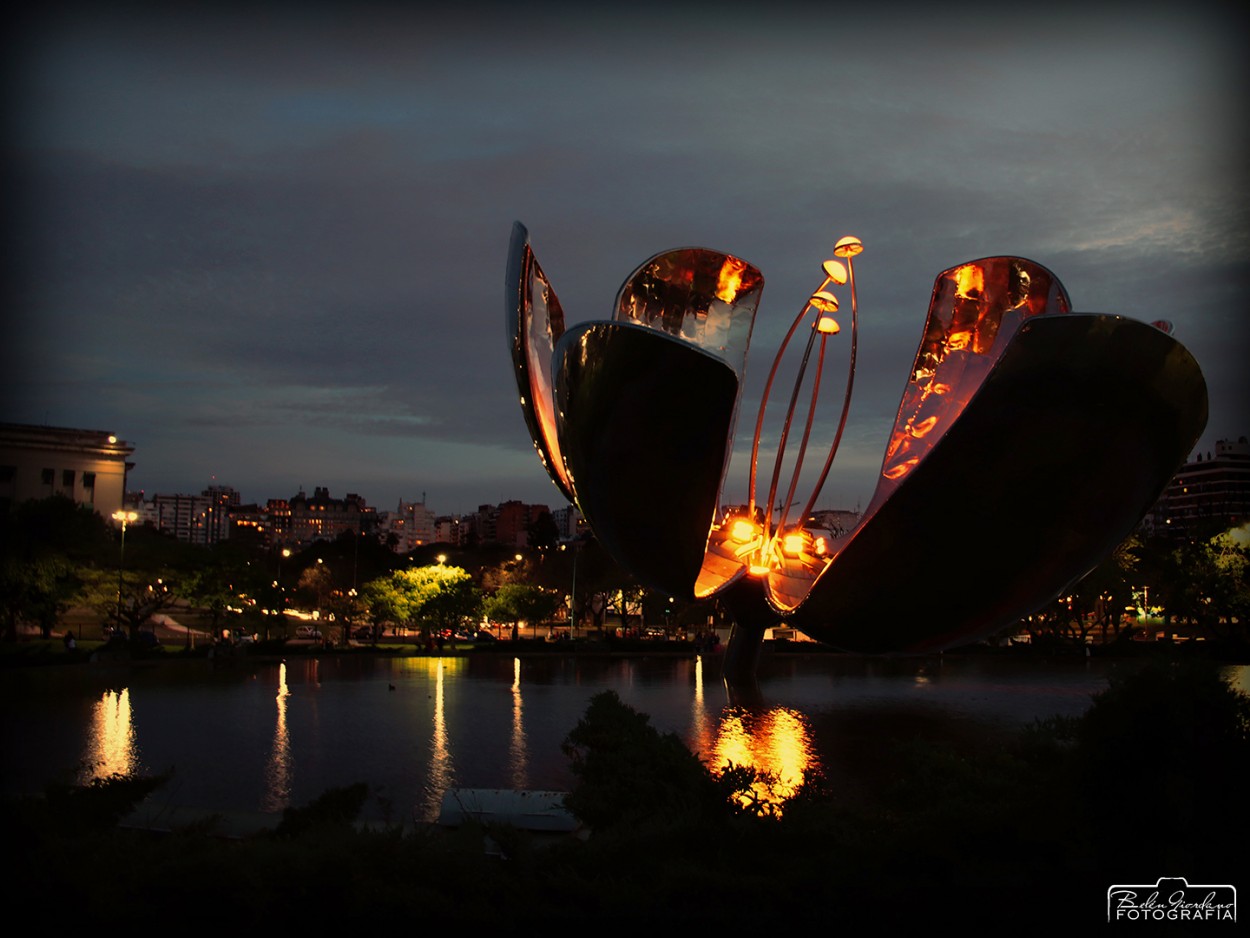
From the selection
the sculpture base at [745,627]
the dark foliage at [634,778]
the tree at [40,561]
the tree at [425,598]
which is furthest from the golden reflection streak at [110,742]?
the tree at [425,598]

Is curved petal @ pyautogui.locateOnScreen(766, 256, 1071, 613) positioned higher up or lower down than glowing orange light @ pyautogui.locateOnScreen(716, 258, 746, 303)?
lower down

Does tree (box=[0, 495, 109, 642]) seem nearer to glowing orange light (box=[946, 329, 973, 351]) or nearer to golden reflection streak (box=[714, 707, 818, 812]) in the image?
golden reflection streak (box=[714, 707, 818, 812])

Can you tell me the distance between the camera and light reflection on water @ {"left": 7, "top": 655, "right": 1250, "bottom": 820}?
11.7m

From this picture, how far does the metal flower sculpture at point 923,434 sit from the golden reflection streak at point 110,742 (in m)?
5.62

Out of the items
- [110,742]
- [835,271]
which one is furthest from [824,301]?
[110,742]

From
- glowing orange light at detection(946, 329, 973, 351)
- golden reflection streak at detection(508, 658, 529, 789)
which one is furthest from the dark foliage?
glowing orange light at detection(946, 329, 973, 351)

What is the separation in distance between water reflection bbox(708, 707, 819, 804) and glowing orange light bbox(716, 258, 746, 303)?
5.03 meters

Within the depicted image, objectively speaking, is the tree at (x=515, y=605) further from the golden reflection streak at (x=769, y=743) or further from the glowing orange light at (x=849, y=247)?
the glowing orange light at (x=849, y=247)

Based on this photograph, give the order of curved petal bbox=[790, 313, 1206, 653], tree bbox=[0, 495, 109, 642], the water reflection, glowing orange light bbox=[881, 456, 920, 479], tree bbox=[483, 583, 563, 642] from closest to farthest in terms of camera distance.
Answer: curved petal bbox=[790, 313, 1206, 653] < glowing orange light bbox=[881, 456, 920, 479] < the water reflection < tree bbox=[0, 495, 109, 642] < tree bbox=[483, 583, 563, 642]

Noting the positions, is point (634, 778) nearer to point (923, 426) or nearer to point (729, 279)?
point (923, 426)

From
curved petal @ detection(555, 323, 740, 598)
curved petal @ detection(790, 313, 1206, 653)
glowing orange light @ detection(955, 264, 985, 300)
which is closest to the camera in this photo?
curved petal @ detection(790, 313, 1206, 653)

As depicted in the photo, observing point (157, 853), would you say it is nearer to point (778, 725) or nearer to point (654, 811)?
point (654, 811)

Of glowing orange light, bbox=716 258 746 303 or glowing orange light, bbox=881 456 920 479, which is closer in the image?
glowing orange light, bbox=881 456 920 479

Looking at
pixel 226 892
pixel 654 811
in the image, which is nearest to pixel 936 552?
pixel 654 811
